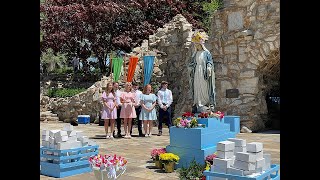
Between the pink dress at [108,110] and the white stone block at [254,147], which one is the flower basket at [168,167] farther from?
the pink dress at [108,110]

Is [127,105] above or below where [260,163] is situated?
above

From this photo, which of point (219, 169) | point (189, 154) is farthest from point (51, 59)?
point (219, 169)

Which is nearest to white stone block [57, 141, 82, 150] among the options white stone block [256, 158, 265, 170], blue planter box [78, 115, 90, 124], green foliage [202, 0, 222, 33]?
white stone block [256, 158, 265, 170]

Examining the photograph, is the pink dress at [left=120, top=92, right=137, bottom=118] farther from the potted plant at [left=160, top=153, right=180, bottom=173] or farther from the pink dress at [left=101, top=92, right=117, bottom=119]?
the potted plant at [left=160, top=153, right=180, bottom=173]

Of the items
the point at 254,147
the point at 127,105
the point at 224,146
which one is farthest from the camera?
the point at 127,105

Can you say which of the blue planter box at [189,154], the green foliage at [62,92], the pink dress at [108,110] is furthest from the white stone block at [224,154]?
the green foliage at [62,92]

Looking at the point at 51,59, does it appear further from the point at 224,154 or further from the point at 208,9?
the point at 224,154

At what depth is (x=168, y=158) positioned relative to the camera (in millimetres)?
6047

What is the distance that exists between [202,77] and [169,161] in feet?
7.50

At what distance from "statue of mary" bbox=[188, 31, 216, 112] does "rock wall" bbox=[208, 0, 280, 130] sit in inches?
178

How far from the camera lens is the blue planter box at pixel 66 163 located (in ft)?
18.9

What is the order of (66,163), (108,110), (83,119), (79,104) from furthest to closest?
(79,104), (83,119), (108,110), (66,163)
